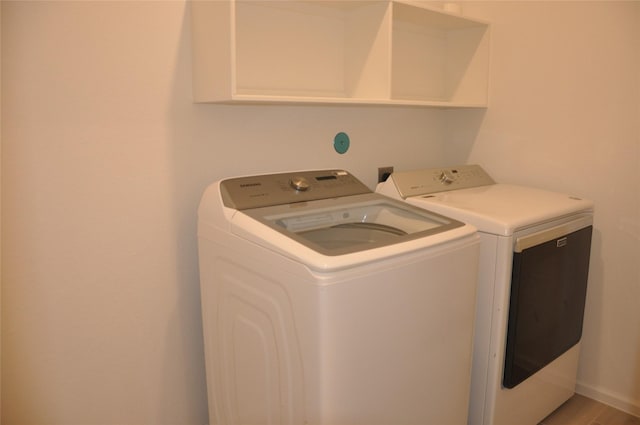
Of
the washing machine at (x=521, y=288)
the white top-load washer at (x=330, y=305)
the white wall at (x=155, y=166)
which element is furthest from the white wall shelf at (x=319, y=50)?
the washing machine at (x=521, y=288)

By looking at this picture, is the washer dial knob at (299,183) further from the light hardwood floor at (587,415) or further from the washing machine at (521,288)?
the light hardwood floor at (587,415)

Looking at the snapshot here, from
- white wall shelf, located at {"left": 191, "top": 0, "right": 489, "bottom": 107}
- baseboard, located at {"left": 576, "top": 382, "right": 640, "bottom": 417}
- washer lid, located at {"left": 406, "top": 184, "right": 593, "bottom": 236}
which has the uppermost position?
white wall shelf, located at {"left": 191, "top": 0, "right": 489, "bottom": 107}

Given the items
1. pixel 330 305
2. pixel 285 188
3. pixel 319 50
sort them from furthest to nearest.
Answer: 1. pixel 319 50
2. pixel 285 188
3. pixel 330 305

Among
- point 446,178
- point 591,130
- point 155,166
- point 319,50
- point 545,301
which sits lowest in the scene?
point 545,301

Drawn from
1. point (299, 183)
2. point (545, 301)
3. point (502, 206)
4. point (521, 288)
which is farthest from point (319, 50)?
point (545, 301)

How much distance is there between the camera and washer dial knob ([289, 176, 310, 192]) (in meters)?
1.62

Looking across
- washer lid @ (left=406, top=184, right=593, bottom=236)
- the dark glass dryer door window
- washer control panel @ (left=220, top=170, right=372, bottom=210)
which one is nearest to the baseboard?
the dark glass dryer door window

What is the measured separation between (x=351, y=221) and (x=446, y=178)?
71cm

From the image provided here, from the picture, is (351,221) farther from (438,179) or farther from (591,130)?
(591,130)

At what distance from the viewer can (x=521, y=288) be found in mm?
1667

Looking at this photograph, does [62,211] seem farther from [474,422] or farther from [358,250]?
[474,422]

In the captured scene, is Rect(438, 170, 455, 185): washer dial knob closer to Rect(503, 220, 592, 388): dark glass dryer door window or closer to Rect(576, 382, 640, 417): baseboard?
Rect(503, 220, 592, 388): dark glass dryer door window

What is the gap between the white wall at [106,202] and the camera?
1.33 m

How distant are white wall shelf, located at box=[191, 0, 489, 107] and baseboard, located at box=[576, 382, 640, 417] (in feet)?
4.67
